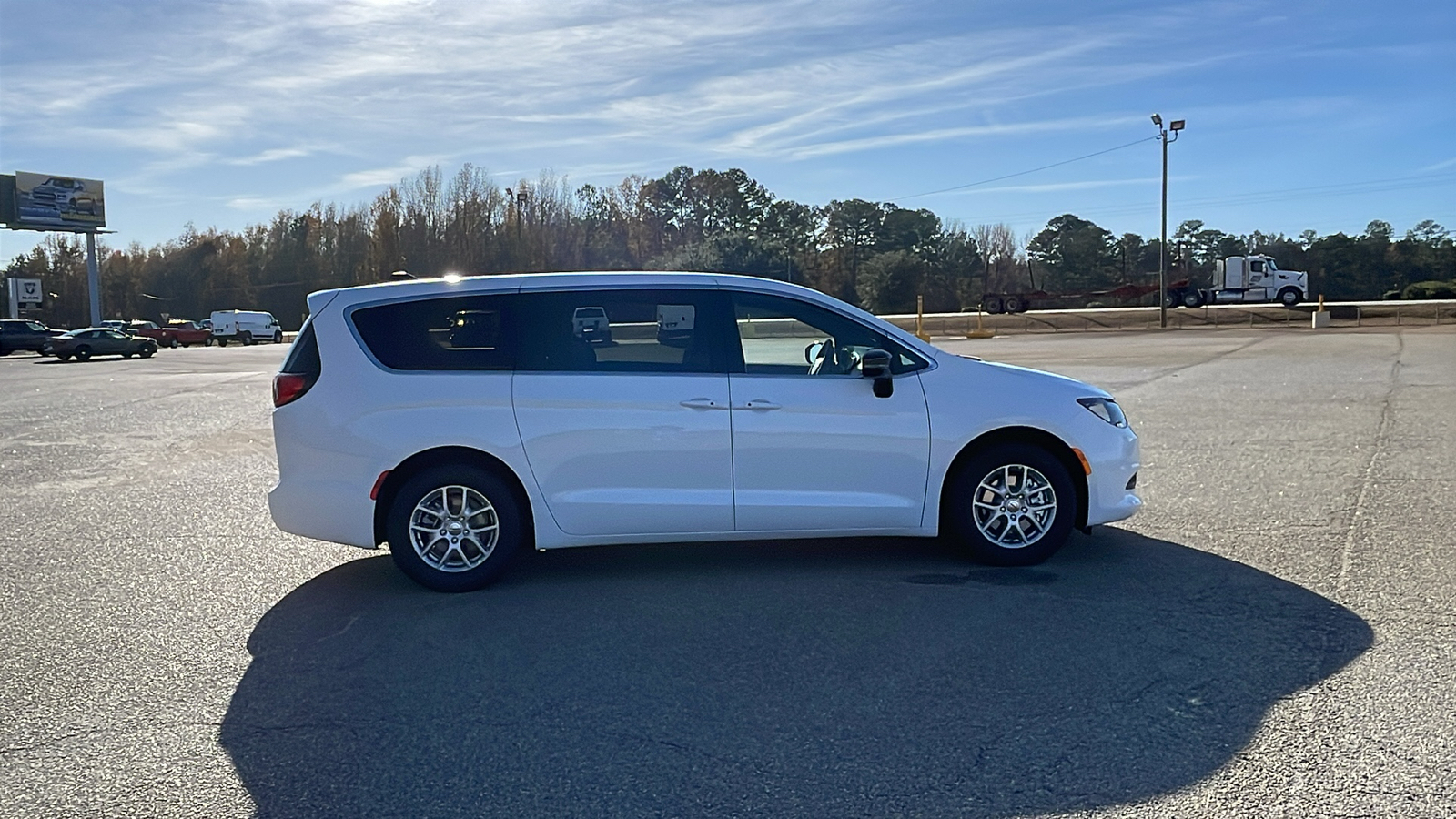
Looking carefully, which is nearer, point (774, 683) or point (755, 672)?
point (774, 683)

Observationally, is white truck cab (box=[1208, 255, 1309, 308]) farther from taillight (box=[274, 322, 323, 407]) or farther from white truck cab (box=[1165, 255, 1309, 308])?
taillight (box=[274, 322, 323, 407])

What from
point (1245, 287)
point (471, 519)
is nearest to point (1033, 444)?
point (471, 519)

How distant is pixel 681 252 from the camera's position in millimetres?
67688

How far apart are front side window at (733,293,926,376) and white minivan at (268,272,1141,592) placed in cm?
1

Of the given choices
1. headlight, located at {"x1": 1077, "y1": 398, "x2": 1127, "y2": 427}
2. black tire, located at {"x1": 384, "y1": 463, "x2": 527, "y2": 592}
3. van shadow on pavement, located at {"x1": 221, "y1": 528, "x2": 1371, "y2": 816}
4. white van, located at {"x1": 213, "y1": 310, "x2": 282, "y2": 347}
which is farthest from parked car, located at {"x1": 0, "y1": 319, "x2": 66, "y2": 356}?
headlight, located at {"x1": 1077, "y1": 398, "x2": 1127, "y2": 427}

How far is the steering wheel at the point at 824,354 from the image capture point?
658 centimetres

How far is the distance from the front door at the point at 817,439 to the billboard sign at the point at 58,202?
87.9 metres

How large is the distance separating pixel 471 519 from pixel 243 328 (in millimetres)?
69604

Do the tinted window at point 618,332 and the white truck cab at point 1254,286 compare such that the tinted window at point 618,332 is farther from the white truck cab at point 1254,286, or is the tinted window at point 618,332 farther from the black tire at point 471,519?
the white truck cab at point 1254,286

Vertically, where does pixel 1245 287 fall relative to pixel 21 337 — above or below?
above

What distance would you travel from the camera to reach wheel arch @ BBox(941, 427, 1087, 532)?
6.61 m

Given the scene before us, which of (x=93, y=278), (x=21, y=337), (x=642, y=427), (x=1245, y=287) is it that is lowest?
(x=642, y=427)

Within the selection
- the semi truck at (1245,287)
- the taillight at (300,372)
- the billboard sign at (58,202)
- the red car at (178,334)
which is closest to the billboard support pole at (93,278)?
the billboard sign at (58,202)

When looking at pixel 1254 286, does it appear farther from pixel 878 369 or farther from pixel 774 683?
pixel 774 683
